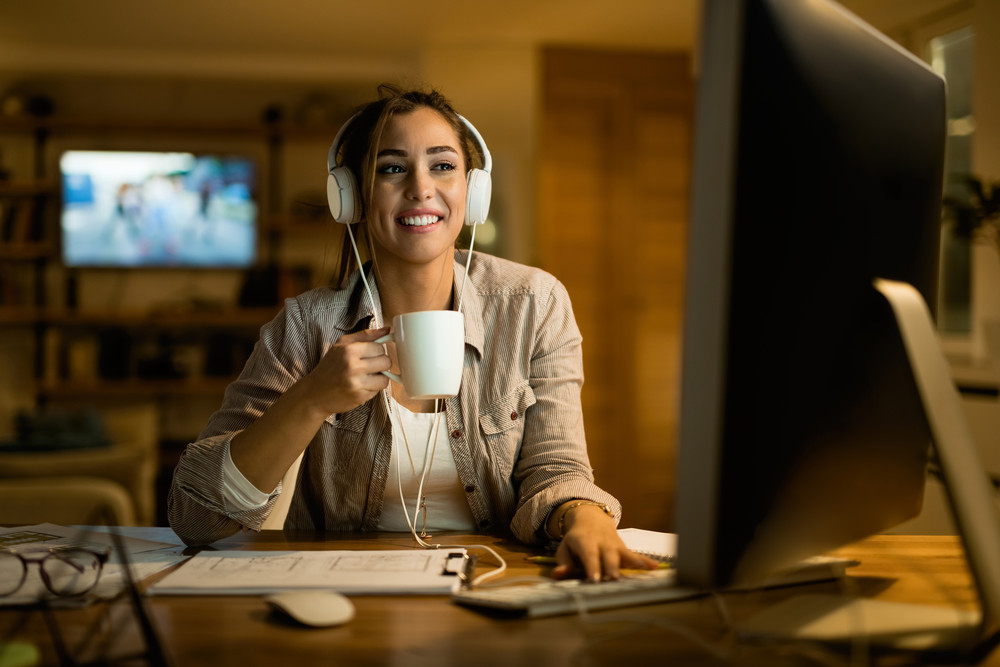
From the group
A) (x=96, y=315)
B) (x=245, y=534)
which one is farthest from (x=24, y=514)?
(x=96, y=315)

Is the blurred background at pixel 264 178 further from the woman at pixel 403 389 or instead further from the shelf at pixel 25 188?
the woman at pixel 403 389

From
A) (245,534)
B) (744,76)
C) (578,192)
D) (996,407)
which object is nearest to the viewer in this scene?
(744,76)

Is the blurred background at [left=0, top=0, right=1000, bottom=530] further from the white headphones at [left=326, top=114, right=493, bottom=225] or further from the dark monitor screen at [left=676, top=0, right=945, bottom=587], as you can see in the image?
Answer: the dark monitor screen at [left=676, top=0, right=945, bottom=587]

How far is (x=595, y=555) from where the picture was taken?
0.90 m

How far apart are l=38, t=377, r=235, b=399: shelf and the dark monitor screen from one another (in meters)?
4.78

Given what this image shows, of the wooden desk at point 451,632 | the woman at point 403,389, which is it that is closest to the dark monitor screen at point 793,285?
the wooden desk at point 451,632

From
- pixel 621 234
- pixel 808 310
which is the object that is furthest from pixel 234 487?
pixel 621 234

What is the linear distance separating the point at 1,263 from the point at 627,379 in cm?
393

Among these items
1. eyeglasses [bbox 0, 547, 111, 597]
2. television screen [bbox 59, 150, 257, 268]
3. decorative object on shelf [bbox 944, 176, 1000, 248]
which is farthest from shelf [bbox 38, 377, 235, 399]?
eyeglasses [bbox 0, 547, 111, 597]

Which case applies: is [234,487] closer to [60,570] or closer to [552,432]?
[60,570]

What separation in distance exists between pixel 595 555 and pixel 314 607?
0.30 meters

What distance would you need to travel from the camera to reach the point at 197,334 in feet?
18.0

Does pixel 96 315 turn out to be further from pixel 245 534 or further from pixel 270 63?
pixel 245 534

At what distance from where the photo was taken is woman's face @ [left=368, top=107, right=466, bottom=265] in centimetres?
135
